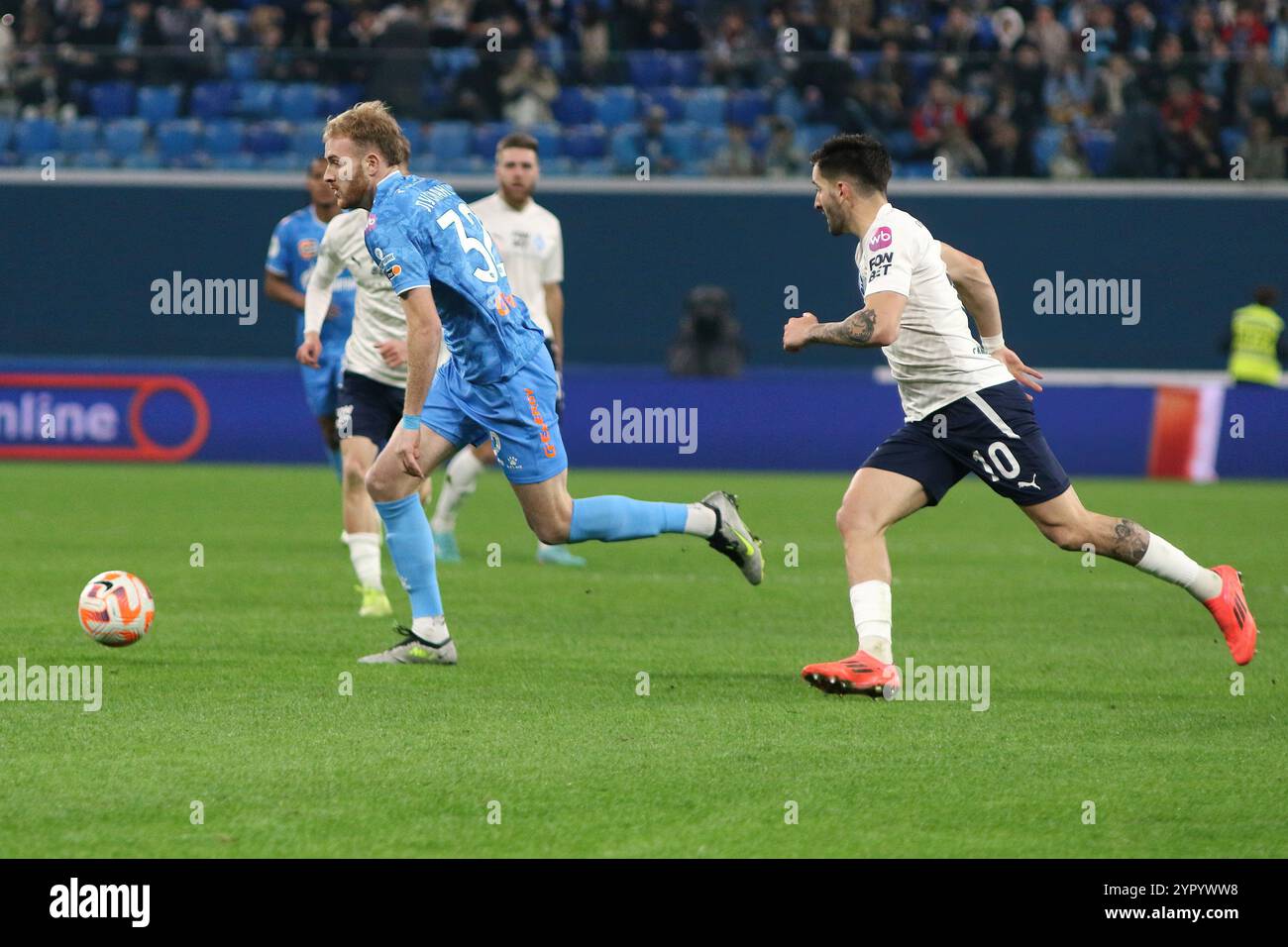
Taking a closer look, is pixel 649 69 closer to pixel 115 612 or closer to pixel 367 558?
pixel 367 558

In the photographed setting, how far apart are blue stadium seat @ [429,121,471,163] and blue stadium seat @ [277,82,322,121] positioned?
1501mm

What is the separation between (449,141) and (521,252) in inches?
466

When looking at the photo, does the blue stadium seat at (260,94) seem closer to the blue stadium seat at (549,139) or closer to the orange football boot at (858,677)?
the blue stadium seat at (549,139)

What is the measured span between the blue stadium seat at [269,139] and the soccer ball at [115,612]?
16234 mm

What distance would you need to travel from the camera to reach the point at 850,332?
22.2 feet

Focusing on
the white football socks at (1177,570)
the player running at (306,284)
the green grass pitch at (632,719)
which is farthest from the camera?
the player running at (306,284)

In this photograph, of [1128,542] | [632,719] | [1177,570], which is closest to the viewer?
[632,719]

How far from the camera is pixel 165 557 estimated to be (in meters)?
12.1

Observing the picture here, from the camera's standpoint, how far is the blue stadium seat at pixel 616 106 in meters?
23.6

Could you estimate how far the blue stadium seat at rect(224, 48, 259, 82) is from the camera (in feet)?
76.8
